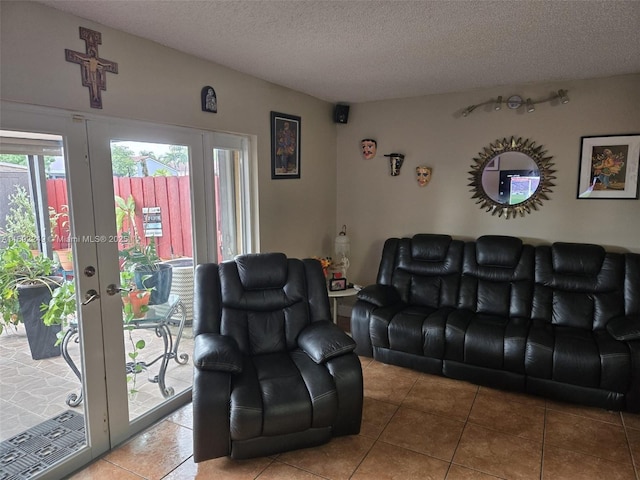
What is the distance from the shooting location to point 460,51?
275 centimetres

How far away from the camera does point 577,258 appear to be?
11.1ft

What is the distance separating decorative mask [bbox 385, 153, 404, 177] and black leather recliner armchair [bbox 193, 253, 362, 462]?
5.62ft

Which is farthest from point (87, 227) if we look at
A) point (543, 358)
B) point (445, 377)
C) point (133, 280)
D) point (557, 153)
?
point (557, 153)

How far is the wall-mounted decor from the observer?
2.90 metres

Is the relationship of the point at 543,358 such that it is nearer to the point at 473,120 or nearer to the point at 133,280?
the point at 473,120

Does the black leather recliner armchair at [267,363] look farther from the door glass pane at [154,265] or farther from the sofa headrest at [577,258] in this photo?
the sofa headrest at [577,258]

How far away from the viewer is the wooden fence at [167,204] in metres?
2.58

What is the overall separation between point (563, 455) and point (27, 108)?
336 centimetres

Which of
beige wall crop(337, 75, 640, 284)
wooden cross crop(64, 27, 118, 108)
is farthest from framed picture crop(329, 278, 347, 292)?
wooden cross crop(64, 27, 118, 108)

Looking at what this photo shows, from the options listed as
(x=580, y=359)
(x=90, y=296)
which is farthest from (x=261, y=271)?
(x=580, y=359)

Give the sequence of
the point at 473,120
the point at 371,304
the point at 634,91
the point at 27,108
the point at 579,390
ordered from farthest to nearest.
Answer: the point at 473,120 → the point at 371,304 → the point at 634,91 → the point at 579,390 → the point at 27,108

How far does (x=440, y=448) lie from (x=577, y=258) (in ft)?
6.38

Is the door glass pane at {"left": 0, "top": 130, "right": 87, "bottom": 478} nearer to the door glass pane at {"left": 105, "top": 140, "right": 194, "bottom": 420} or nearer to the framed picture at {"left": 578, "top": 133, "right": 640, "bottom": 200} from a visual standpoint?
the door glass pane at {"left": 105, "top": 140, "right": 194, "bottom": 420}

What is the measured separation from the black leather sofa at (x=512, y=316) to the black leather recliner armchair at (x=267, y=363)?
89 cm
